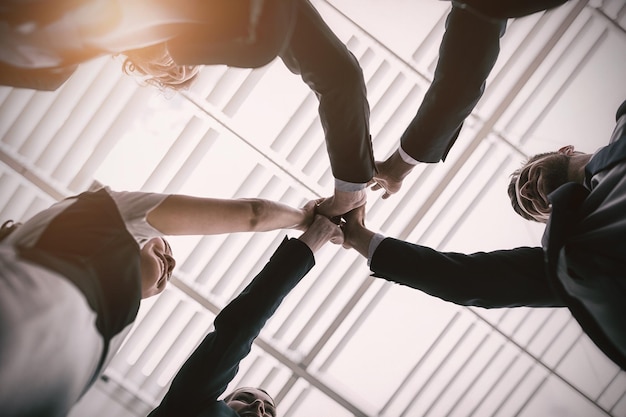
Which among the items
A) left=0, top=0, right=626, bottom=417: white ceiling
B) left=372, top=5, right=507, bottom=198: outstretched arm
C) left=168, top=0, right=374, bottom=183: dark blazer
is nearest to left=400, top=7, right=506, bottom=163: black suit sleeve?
left=372, top=5, right=507, bottom=198: outstretched arm

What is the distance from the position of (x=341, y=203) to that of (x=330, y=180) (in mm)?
559

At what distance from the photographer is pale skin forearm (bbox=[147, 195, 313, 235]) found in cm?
125

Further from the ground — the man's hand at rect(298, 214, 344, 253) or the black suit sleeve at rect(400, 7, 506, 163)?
the black suit sleeve at rect(400, 7, 506, 163)

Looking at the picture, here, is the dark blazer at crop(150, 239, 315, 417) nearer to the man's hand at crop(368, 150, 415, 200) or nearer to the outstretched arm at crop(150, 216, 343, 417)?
the outstretched arm at crop(150, 216, 343, 417)

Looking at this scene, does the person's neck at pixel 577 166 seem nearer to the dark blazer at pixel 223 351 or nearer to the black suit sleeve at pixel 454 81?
the black suit sleeve at pixel 454 81

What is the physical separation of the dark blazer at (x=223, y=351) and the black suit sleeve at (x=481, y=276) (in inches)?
17.6

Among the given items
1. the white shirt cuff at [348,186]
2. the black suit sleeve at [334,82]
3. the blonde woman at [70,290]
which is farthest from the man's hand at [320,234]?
the blonde woman at [70,290]

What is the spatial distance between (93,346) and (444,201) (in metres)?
1.87

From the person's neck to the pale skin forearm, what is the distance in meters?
1.06

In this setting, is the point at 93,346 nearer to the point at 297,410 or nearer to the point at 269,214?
the point at 269,214

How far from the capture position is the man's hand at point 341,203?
1814 mm

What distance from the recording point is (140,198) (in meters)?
1.23

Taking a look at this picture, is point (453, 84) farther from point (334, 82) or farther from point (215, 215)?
point (215, 215)

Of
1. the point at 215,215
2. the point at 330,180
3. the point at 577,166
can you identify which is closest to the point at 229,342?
the point at 215,215
